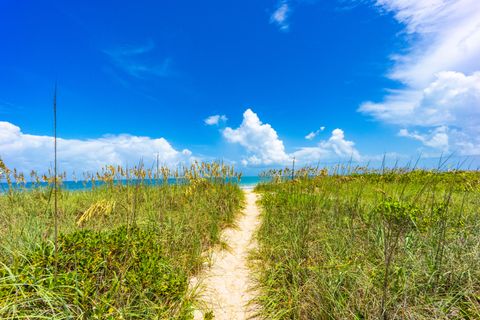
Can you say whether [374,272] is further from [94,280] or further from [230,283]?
[94,280]

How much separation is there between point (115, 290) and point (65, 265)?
2.65 ft

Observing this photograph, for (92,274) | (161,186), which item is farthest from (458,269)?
(161,186)

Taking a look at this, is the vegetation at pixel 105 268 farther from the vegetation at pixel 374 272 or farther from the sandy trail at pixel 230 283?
the vegetation at pixel 374 272

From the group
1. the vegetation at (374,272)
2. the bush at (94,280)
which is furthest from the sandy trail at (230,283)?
the bush at (94,280)

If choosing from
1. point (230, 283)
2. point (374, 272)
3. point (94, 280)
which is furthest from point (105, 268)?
point (374, 272)

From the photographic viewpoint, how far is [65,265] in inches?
120

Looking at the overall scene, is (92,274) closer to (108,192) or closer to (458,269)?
(458,269)

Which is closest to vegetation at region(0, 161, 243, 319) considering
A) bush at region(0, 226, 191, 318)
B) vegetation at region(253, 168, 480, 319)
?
bush at region(0, 226, 191, 318)

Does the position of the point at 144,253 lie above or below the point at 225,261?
above

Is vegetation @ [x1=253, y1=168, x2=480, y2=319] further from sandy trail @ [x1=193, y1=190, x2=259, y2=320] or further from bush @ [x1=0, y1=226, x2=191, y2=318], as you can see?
bush @ [x1=0, y1=226, x2=191, y2=318]

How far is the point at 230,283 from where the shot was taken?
427 centimetres

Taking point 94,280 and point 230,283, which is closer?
point 94,280

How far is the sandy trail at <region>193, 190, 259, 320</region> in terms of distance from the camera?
11.5 ft

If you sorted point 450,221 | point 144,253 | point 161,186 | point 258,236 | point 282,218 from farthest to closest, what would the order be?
1. point 161,186
2. point 282,218
3. point 258,236
4. point 450,221
5. point 144,253
